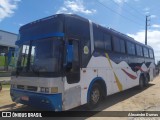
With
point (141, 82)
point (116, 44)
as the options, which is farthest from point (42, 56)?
point (141, 82)

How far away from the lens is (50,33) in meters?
7.07

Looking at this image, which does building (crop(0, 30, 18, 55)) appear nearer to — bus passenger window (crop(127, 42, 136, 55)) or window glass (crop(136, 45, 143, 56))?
window glass (crop(136, 45, 143, 56))

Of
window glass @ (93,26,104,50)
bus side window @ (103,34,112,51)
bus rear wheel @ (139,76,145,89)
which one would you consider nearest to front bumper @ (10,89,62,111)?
window glass @ (93,26,104,50)

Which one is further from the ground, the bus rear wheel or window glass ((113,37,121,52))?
window glass ((113,37,121,52))

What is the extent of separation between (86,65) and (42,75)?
74.7 inches

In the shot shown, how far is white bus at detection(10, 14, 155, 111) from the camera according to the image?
6.76m

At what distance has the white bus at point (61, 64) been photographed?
676cm

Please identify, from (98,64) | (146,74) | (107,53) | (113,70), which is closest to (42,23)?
(98,64)

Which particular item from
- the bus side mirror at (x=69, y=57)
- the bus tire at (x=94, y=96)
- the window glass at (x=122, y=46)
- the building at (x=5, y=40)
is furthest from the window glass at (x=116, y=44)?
the building at (x=5, y=40)

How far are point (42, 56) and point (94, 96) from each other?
9.32 ft

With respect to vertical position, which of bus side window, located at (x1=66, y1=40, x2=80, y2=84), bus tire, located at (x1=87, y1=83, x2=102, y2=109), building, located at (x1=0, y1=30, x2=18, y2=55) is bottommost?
bus tire, located at (x1=87, y1=83, x2=102, y2=109)

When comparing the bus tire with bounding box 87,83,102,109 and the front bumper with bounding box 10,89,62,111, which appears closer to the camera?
the front bumper with bounding box 10,89,62,111

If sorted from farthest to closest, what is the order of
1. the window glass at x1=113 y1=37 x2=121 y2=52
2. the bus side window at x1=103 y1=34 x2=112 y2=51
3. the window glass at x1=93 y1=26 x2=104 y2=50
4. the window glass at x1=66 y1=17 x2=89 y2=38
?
the window glass at x1=113 y1=37 x2=121 y2=52 < the bus side window at x1=103 y1=34 x2=112 y2=51 < the window glass at x1=93 y1=26 x2=104 y2=50 < the window glass at x1=66 y1=17 x2=89 y2=38

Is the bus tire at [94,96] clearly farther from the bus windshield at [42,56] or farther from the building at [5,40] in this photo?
the building at [5,40]
